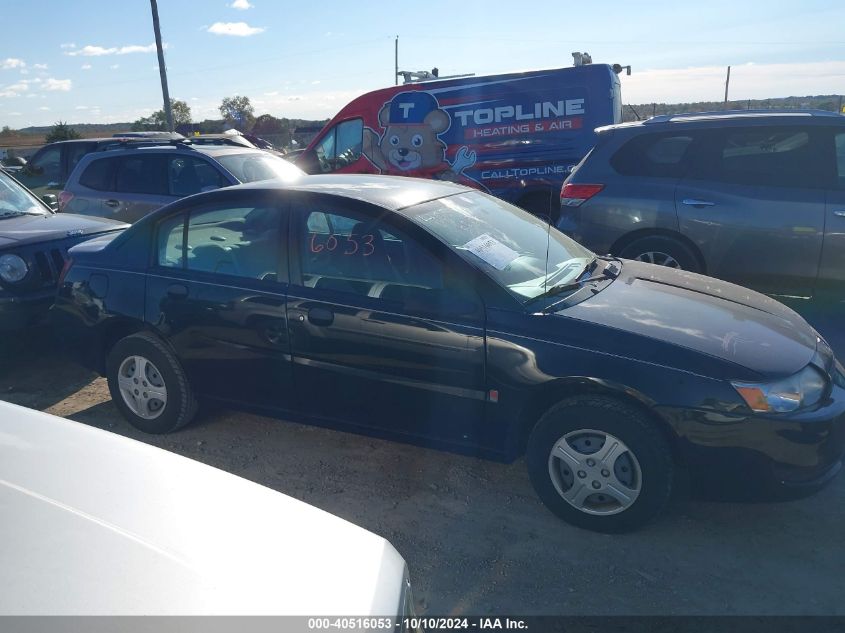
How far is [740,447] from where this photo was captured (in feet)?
9.70

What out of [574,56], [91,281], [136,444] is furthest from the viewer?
[574,56]

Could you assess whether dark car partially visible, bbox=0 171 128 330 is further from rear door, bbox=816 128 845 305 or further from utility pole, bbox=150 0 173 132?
utility pole, bbox=150 0 173 132

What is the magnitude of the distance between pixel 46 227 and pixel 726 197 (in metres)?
5.72

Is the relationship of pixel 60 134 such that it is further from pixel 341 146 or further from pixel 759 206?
pixel 759 206

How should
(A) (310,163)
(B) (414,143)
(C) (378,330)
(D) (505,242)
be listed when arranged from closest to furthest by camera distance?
(C) (378,330), (D) (505,242), (B) (414,143), (A) (310,163)

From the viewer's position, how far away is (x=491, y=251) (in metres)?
3.59

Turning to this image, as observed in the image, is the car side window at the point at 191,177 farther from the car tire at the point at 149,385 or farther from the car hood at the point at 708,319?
the car hood at the point at 708,319

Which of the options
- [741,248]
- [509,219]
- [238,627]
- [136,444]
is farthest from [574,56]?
[238,627]

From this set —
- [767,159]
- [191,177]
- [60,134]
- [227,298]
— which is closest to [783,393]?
[227,298]

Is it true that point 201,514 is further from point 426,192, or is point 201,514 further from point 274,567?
point 426,192

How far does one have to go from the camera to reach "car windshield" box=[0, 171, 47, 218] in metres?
6.21

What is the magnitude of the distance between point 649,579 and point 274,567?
185cm

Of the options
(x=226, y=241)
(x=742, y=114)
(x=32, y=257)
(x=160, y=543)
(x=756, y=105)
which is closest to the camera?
(x=160, y=543)

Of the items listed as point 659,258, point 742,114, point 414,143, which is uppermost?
point 742,114
